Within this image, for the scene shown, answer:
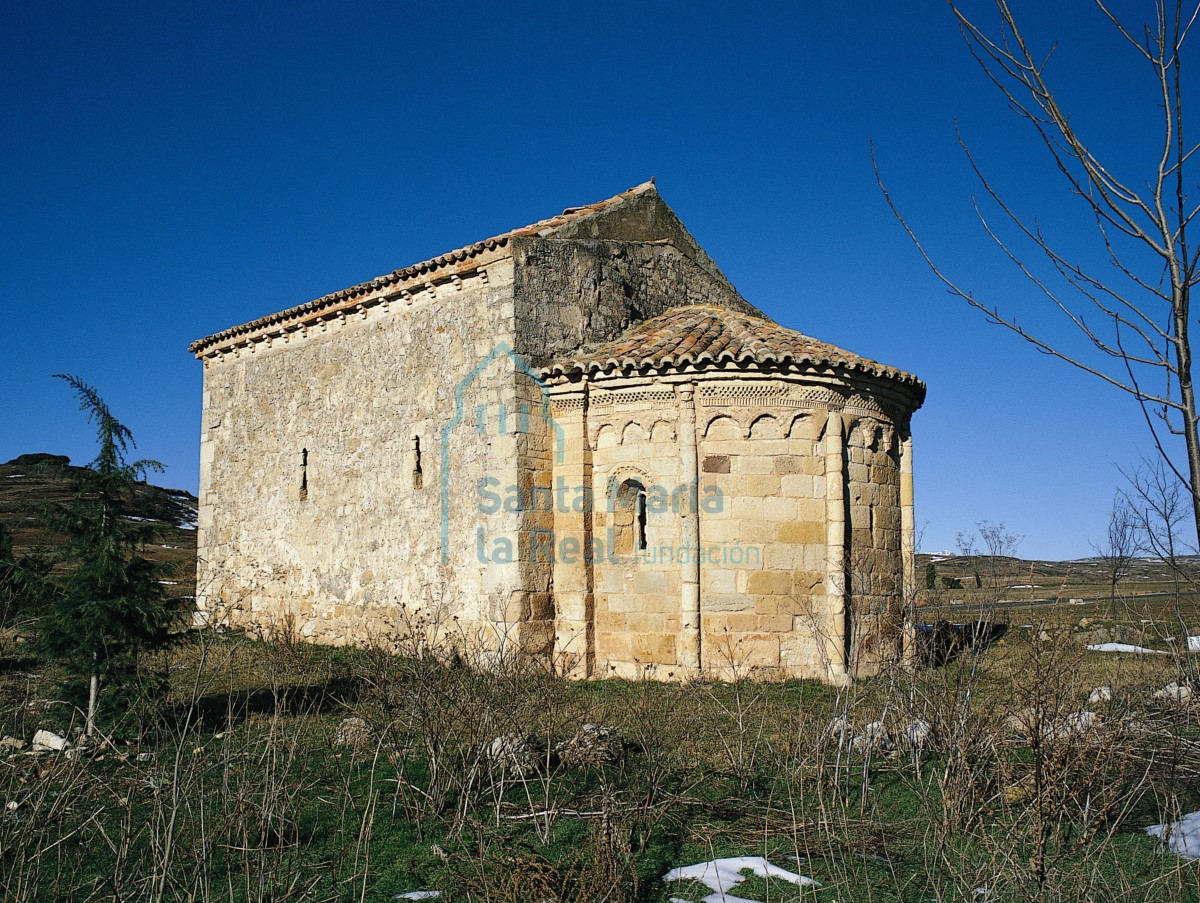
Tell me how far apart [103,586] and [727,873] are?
5.57 meters

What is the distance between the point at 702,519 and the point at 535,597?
222 centimetres

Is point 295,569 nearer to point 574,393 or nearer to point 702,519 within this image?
point 574,393

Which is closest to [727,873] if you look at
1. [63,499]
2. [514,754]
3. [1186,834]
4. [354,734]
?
[514,754]

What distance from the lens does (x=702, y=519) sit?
414 inches

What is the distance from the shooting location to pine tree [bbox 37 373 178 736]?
732 cm

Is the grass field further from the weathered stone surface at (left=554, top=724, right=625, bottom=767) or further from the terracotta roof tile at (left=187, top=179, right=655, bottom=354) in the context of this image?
the terracotta roof tile at (left=187, top=179, right=655, bottom=354)

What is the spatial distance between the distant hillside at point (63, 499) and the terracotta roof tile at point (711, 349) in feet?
15.4

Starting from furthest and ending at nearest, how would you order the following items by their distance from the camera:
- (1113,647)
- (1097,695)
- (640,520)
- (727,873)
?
(1113,647), (640,520), (1097,695), (727,873)

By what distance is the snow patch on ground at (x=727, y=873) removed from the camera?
4391mm

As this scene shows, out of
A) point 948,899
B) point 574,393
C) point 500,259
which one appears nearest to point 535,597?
point 574,393

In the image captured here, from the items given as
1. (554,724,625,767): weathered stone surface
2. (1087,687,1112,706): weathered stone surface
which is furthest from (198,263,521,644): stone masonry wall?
(1087,687,1112,706): weathered stone surface

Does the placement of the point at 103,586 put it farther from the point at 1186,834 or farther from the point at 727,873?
the point at 1186,834

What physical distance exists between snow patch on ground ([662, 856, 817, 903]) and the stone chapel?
4619mm

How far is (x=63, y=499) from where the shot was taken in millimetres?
21047
